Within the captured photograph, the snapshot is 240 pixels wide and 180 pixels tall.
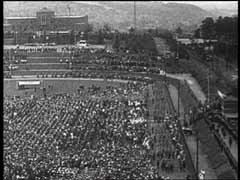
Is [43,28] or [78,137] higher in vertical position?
[43,28]

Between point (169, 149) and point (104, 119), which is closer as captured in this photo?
point (169, 149)

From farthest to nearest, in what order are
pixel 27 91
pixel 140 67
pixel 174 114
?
pixel 140 67
pixel 27 91
pixel 174 114

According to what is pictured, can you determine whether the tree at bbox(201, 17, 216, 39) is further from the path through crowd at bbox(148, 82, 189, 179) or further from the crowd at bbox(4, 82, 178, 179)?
the crowd at bbox(4, 82, 178, 179)

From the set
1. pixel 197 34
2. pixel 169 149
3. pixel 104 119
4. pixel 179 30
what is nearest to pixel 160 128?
pixel 104 119

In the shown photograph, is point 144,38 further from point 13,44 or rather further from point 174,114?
point 174,114

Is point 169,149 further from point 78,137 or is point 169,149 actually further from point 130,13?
point 130,13

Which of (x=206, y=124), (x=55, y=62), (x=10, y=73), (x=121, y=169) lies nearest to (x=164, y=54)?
(x=55, y=62)

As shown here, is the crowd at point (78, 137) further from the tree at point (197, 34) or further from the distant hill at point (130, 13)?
the distant hill at point (130, 13)

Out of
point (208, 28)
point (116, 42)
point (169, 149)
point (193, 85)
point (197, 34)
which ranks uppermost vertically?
point (208, 28)

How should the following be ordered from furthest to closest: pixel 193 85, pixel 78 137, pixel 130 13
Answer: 1. pixel 130 13
2. pixel 193 85
3. pixel 78 137
